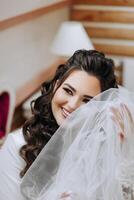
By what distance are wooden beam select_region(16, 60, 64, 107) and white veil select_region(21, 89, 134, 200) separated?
1.37 meters

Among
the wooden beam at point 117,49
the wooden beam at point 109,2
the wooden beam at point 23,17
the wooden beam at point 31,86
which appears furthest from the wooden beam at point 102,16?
the wooden beam at point 31,86

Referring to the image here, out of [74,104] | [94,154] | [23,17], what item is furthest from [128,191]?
[23,17]

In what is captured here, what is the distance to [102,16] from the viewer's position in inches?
122

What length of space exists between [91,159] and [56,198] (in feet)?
0.47

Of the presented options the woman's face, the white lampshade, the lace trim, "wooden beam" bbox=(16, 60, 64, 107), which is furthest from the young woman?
the white lampshade

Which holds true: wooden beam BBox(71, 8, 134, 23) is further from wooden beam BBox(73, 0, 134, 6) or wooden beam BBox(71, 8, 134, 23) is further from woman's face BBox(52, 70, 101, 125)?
woman's face BBox(52, 70, 101, 125)

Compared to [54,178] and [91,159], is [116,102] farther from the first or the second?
[54,178]

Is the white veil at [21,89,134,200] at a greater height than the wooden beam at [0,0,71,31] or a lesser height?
lesser

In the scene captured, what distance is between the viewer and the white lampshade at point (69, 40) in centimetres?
257

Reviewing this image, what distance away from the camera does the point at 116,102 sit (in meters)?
0.99

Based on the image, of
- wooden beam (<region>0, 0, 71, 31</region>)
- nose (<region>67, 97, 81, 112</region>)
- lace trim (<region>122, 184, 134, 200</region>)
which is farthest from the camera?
wooden beam (<region>0, 0, 71, 31</region>)

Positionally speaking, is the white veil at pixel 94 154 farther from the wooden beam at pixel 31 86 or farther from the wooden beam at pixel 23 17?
the wooden beam at pixel 31 86

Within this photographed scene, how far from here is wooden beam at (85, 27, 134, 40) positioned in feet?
10.0

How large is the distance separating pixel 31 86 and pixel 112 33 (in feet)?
3.11
